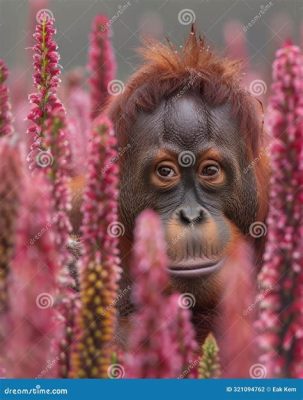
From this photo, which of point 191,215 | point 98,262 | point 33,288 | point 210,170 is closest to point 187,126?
point 210,170

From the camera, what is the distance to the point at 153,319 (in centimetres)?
236

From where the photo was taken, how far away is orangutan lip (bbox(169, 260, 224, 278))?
249 cm

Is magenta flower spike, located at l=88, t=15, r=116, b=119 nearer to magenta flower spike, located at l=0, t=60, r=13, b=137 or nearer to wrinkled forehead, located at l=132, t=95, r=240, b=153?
wrinkled forehead, located at l=132, t=95, r=240, b=153

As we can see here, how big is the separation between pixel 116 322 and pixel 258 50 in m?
0.99

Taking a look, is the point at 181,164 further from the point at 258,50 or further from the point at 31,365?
the point at 31,365

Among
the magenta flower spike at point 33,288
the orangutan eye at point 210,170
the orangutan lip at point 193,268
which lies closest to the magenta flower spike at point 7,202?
the magenta flower spike at point 33,288

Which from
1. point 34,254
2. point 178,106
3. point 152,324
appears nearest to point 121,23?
point 178,106

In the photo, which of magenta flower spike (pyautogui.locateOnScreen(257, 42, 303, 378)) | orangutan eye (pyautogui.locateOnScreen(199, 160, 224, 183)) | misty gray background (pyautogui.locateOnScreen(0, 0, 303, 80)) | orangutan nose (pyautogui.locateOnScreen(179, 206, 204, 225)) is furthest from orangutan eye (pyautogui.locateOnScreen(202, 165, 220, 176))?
misty gray background (pyautogui.locateOnScreen(0, 0, 303, 80))

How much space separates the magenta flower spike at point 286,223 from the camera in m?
2.33

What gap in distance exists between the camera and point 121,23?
273 cm

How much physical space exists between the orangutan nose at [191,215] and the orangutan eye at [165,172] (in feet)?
0.45

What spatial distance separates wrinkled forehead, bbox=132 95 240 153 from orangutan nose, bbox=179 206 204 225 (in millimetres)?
199

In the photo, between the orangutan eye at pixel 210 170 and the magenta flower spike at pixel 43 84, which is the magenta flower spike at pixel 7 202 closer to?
the magenta flower spike at pixel 43 84

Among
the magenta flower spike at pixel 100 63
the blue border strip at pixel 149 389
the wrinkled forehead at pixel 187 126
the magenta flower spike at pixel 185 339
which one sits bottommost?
the blue border strip at pixel 149 389
